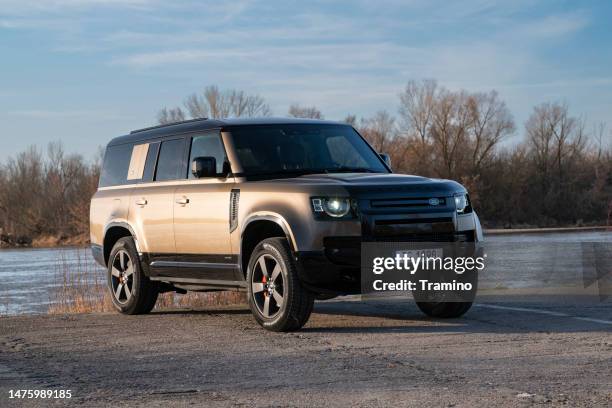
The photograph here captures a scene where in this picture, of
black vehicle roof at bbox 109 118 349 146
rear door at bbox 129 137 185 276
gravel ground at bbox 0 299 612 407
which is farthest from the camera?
rear door at bbox 129 137 185 276

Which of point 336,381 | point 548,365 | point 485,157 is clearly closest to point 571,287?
point 548,365

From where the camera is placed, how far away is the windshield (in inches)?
403

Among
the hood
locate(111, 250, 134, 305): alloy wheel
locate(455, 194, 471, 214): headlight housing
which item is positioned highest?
the hood

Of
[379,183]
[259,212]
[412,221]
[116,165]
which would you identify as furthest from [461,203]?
[116,165]

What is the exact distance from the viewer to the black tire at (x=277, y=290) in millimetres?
9070

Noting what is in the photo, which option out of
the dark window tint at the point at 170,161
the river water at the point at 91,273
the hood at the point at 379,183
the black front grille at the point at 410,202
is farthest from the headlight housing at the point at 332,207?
the river water at the point at 91,273

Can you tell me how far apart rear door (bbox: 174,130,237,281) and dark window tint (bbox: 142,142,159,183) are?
0.74m

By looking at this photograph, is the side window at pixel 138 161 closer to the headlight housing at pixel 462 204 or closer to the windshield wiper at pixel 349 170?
the windshield wiper at pixel 349 170

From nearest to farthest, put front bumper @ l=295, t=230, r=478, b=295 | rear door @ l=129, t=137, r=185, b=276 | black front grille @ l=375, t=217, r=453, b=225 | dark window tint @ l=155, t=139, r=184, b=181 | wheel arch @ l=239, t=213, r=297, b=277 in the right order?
front bumper @ l=295, t=230, r=478, b=295
black front grille @ l=375, t=217, r=453, b=225
wheel arch @ l=239, t=213, r=297, b=277
rear door @ l=129, t=137, r=185, b=276
dark window tint @ l=155, t=139, r=184, b=181

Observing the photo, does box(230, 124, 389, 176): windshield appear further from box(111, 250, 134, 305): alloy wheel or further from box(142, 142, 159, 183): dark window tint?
box(111, 250, 134, 305): alloy wheel

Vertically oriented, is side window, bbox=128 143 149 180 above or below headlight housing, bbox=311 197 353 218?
above

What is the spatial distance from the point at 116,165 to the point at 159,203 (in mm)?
1702

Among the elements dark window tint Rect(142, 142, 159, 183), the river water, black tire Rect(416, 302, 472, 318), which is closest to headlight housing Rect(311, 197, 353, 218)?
black tire Rect(416, 302, 472, 318)

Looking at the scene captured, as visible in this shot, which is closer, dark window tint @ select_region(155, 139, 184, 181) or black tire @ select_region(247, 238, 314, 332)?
black tire @ select_region(247, 238, 314, 332)
